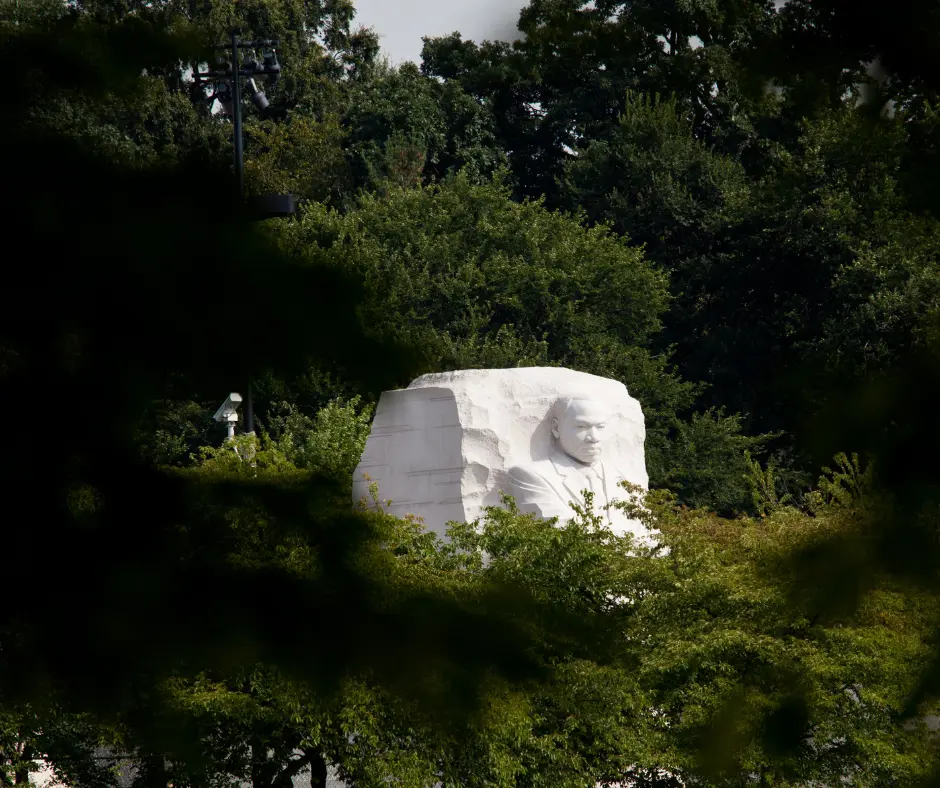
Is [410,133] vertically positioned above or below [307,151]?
above

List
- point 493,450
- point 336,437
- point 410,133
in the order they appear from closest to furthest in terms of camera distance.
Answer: point 493,450 → point 336,437 → point 410,133

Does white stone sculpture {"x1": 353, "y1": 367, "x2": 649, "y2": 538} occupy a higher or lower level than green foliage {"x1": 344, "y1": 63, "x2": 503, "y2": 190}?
lower

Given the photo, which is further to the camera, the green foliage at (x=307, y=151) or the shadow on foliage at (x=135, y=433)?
the green foliage at (x=307, y=151)

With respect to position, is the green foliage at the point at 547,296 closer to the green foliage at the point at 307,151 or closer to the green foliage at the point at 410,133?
the green foliage at the point at 307,151

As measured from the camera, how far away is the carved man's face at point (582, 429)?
607 inches

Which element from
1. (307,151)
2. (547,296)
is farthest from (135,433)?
(307,151)

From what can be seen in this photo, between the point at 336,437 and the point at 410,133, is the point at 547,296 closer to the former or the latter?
the point at 410,133

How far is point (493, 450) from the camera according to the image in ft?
50.4

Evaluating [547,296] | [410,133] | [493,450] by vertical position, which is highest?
[410,133]

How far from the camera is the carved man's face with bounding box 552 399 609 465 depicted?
50.6ft

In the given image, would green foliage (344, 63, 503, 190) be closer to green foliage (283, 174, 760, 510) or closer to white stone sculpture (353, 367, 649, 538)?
green foliage (283, 174, 760, 510)

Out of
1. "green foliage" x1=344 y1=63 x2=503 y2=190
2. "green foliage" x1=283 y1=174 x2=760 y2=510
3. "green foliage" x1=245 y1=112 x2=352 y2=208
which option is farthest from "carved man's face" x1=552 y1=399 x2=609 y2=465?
"green foliage" x1=344 y1=63 x2=503 y2=190

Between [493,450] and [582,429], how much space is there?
87 centimetres

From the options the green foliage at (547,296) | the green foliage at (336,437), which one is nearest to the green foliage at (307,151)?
the green foliage at (547,296)
